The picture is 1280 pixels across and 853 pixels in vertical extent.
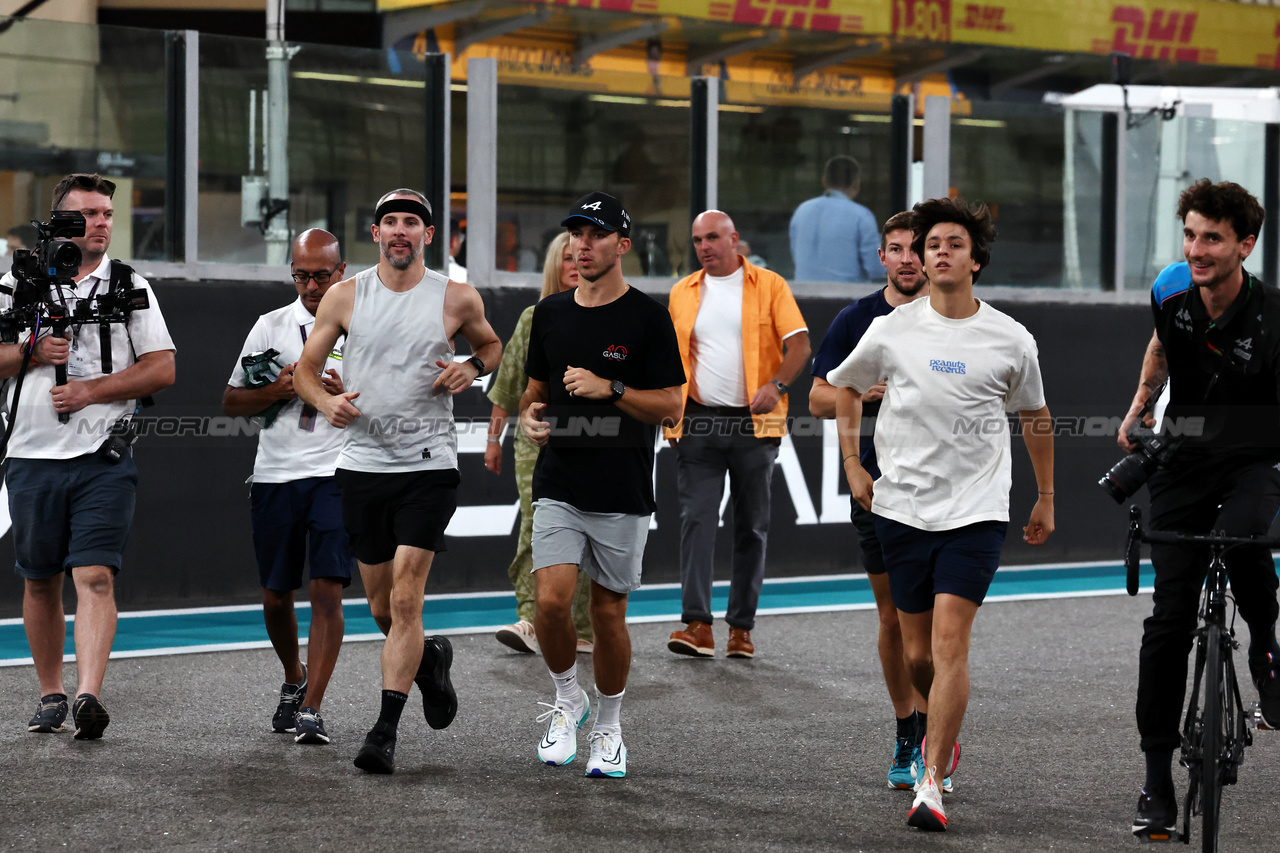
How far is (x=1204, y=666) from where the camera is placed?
5.12 metres

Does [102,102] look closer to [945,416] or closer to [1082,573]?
[945,416]

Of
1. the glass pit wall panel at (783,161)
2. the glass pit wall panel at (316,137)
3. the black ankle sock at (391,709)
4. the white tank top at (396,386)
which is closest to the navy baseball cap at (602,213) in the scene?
the white tank top at (396,386)

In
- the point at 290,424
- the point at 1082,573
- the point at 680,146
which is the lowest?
the point at 1082,573

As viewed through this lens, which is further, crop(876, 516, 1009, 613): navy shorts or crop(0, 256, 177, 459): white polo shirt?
crop(0, 256, 177, 459): white polo shirt

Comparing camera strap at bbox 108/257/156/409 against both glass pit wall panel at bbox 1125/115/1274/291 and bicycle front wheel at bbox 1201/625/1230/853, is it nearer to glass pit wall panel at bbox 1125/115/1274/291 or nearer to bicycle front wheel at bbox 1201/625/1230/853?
bicycle front wheel at bbox 1201/625/1230/853

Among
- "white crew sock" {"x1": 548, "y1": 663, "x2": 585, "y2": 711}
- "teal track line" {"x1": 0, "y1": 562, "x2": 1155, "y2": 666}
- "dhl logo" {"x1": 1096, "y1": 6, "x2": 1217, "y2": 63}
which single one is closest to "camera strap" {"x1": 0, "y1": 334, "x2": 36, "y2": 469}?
"teal track line" {"x1": 0, "y1": 562, "x2": 1155, "y2": 666}

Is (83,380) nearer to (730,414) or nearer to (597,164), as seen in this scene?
(730,414)

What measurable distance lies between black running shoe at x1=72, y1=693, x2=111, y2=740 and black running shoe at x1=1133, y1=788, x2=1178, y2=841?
397 centimetres

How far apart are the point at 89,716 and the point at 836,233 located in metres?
7.00

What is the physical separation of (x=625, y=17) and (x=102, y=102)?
9613 millimetres

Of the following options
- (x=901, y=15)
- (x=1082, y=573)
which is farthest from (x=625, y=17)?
(x=1082, y=573)

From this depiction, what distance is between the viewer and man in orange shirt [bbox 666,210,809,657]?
8969 mm

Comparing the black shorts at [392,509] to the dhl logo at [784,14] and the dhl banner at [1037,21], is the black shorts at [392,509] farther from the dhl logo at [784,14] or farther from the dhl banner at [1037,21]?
the dhl logo at [784,14]

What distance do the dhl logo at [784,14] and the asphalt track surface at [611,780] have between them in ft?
38.1
